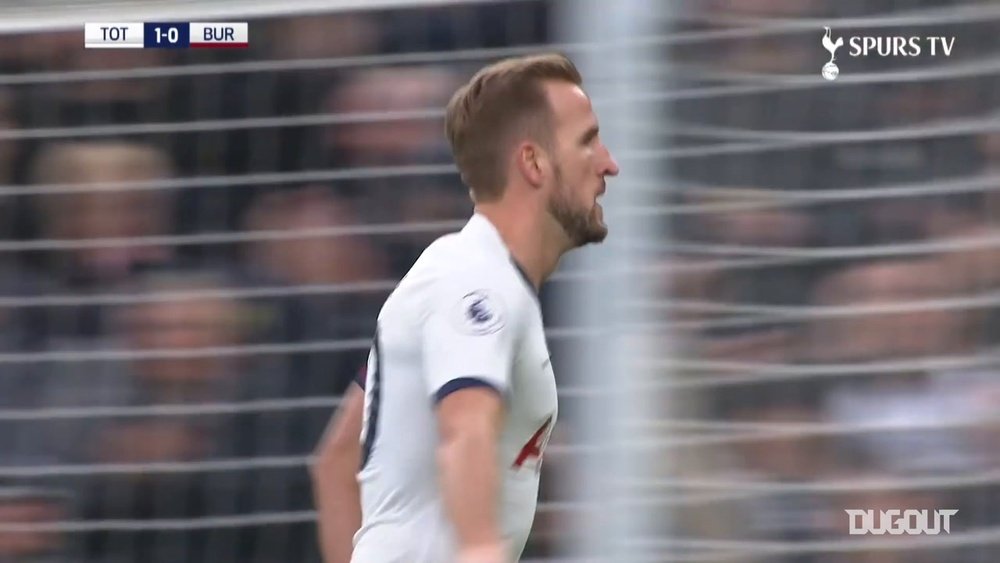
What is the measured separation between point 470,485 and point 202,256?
59.9 inches

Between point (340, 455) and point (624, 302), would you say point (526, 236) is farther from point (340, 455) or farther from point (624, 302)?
point (624, 302)

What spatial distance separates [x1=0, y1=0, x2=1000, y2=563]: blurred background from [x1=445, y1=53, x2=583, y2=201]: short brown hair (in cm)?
65

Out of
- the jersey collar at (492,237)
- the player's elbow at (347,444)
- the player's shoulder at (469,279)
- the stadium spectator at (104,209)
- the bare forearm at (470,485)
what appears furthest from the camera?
the stadium spectator at (104,209)

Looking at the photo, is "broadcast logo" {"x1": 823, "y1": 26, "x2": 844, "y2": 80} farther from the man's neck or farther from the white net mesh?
the man's neck

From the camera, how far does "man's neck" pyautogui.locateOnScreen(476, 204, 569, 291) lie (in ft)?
9.02

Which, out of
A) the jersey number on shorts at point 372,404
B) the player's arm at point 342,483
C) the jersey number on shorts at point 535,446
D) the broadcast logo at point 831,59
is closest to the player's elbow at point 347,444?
the player's arm at point 342,483

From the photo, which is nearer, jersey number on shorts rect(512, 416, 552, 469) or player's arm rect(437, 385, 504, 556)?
player's arm rect(437, 385, 504, 556)

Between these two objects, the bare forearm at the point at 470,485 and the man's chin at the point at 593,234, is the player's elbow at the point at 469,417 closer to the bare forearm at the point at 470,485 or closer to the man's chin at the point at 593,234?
the bare forearm at the point at 470,485

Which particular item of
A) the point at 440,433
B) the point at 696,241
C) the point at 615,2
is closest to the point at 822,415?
the point at 696,241

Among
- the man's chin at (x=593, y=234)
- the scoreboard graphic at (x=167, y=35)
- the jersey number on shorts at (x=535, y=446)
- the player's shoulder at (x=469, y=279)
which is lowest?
the jersey number on shorts at (x=535, y=446)

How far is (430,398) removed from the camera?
100 inches

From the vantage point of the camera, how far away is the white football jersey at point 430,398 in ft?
8.46

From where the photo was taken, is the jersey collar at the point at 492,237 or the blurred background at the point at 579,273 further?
the blurred background at the point at 579,273

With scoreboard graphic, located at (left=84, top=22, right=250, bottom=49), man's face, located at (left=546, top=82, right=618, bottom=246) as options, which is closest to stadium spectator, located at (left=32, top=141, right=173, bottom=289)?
scoreboard graphic, located at (left=84, top=22, right=250, bottom=49)
